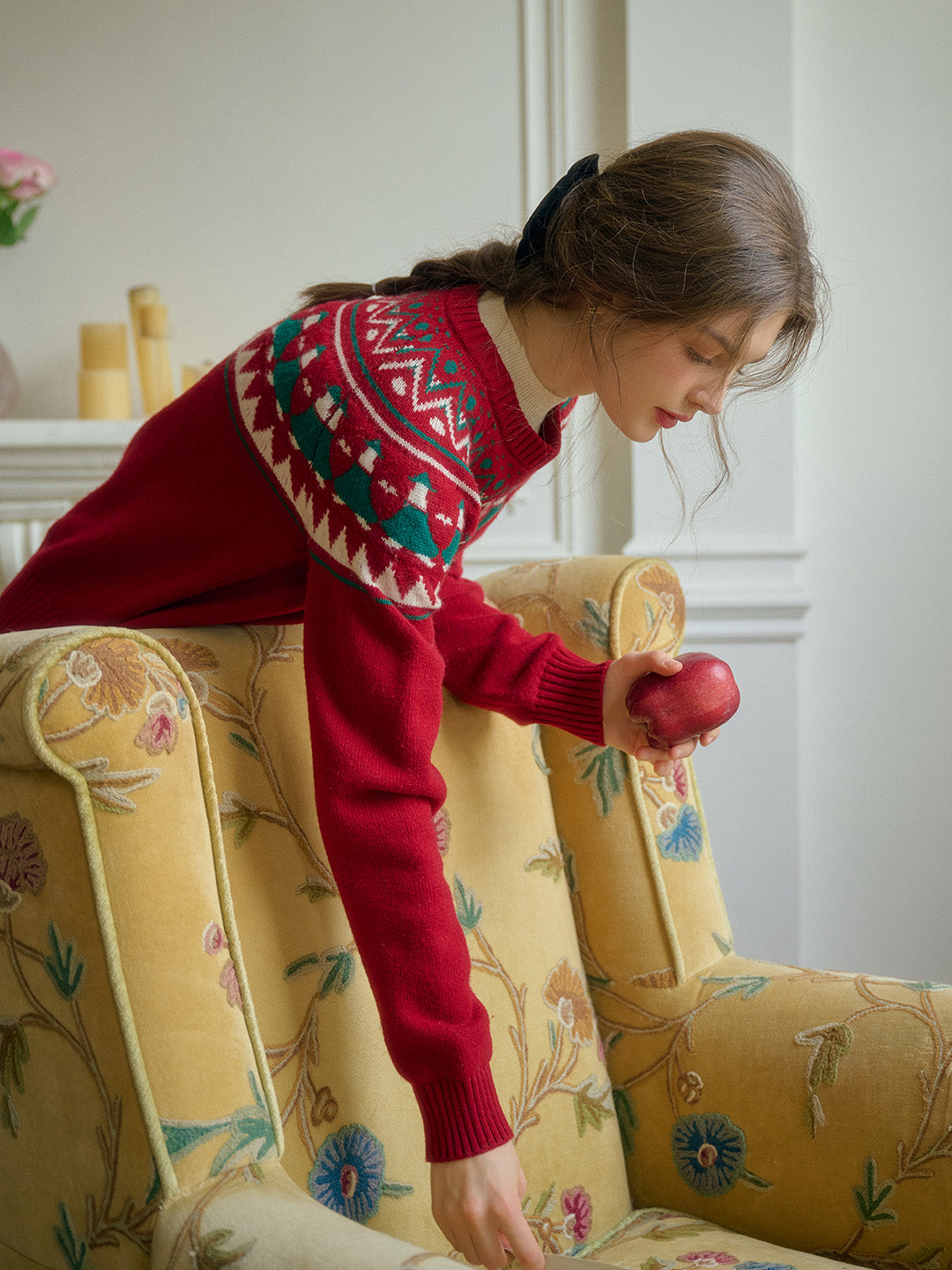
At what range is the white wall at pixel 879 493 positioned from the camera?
1.57 m

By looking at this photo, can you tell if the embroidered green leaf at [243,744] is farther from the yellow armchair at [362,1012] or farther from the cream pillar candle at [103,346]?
the cream pillar candle at [103,346]

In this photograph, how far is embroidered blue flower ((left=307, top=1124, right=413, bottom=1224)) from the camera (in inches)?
27.7

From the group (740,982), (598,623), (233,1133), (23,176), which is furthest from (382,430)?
(23,176)

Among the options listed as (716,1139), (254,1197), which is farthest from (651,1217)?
(254,1197)

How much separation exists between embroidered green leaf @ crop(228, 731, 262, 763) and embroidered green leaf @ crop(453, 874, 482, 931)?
7.4 inches

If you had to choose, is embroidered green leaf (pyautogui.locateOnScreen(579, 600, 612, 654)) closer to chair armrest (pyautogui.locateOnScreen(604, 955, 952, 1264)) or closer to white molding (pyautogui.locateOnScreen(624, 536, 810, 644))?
chair armrest (pyautogui.locateOnScreen(604, 955, 952, 1264))

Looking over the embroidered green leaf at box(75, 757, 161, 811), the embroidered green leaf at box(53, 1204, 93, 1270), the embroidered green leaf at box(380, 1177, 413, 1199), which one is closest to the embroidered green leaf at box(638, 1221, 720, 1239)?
the embroidered green leaf at box(380, 1177, 413, 1199)

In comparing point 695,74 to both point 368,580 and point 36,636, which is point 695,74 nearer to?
point 368,580

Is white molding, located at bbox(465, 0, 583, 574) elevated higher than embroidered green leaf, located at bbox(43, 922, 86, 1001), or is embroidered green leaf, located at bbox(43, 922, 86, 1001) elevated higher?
white molding, located at bbox(465, 0, 583, 574)

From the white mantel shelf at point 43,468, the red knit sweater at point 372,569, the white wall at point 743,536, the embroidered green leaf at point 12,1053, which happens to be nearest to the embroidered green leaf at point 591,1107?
the red knit sweater at point 372,569

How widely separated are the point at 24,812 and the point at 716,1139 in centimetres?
58

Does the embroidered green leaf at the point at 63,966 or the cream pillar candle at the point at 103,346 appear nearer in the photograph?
the embroidered green leaf at the point at 63,966

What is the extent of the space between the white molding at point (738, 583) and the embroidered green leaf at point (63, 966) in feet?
3.64

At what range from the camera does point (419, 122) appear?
158cm
